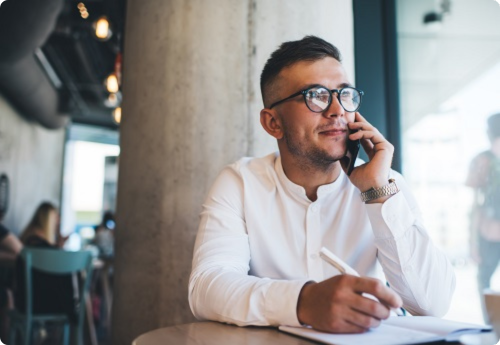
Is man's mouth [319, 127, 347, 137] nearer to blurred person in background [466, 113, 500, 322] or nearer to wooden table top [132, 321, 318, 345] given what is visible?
wooden table top [132, 321, 318, 345]

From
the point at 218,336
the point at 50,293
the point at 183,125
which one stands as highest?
the point at 183,125

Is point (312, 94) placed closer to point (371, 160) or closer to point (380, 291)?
point (371, 160)

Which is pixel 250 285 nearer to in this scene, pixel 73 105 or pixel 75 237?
pixel 75 237

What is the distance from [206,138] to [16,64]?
5.27m

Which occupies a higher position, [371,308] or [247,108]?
[247,108]

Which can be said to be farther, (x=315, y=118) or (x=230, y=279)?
(x=315, y=118)

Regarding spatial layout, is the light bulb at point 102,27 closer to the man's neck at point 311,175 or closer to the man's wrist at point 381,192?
the man's neck at point 311,175

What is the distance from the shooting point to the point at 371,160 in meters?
1.50

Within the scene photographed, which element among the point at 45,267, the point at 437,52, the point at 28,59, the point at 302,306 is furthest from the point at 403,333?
the point at 28,59

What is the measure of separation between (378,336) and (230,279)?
0.45 meters

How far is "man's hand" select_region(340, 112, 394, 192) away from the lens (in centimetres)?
143

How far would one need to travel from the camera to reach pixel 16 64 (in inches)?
243

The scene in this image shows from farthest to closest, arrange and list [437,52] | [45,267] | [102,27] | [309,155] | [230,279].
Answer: [102,27] → [45,267] → [437,52] → [309,155] → [230,279]

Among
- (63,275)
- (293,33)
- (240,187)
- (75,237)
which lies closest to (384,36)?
(293,33)
